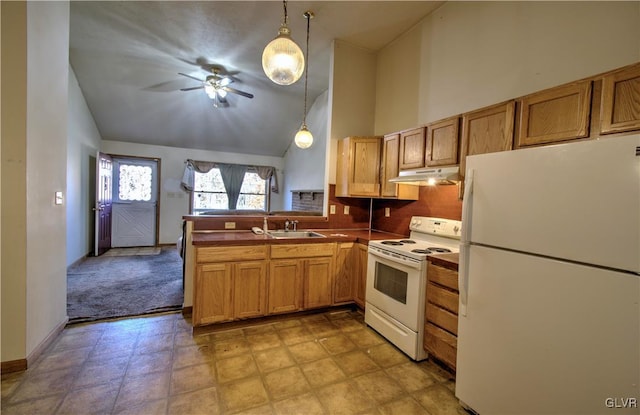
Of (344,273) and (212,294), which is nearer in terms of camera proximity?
(212,294)

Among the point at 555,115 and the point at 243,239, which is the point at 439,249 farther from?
the point at 243,239

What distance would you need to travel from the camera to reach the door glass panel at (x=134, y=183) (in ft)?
20.3

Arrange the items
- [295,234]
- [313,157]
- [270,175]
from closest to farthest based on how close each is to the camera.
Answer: [295,234] → [313,157] → [270,175]

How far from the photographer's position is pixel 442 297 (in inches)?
82.5

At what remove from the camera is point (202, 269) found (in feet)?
8.16

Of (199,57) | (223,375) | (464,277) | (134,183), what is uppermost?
(199,57)

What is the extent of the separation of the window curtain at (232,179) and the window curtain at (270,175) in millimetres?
397

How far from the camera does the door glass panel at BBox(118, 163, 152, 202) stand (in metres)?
6.20

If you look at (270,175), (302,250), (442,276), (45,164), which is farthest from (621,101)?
(270,175)

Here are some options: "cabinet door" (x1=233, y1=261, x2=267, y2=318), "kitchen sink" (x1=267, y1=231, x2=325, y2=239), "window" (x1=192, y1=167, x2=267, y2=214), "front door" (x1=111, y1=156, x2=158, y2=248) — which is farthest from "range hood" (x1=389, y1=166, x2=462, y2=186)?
"front door" (x1=111, y1=156, x2=158, y2=248)

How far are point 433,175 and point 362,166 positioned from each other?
1.08m

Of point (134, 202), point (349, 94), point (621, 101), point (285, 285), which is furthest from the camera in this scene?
point (134, 202)

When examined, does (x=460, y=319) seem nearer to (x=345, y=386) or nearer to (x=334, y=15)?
(x=345, y=386)

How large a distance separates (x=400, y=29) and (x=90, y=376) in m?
4.49
